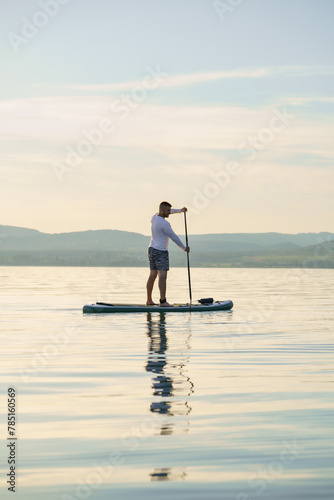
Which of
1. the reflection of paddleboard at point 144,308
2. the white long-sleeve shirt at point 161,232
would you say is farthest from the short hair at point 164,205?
the reflection of paddleboard at point 144,308

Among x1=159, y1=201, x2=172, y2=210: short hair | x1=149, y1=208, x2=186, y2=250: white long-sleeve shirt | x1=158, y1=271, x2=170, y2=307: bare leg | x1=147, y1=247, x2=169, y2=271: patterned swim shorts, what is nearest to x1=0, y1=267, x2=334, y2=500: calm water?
x1=158, y1=271, x2=170, y2=307: bare leg

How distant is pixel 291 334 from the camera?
56.0 feet

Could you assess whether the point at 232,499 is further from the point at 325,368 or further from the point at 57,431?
the point at 325,368

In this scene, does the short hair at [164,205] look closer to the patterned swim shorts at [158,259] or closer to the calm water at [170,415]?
the patterned swim shorts at [158,259]

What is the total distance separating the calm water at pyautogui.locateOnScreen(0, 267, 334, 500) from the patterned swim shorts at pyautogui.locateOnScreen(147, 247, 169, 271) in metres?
4.97

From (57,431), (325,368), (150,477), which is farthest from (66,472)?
(325,368)

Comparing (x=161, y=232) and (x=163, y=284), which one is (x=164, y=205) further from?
(x=163, y=284)

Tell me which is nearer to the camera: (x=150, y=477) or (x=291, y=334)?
(x=150, y=477)

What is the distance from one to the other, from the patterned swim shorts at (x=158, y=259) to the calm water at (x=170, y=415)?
4.97 meters

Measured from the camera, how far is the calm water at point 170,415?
618cm

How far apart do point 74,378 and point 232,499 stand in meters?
5.34

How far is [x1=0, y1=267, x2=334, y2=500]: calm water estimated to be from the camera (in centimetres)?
618

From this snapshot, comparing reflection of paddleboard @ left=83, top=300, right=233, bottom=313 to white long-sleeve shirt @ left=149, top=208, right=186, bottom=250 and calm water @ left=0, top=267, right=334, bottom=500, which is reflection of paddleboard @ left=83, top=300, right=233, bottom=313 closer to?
white long-sleeve shirt @ left=149, top=208, right=186, bottom=250

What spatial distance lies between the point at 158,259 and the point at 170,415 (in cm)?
1343
